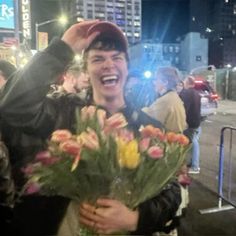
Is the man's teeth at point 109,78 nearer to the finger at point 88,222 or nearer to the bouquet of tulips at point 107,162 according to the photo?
the bouquet of tulips at point 107,162

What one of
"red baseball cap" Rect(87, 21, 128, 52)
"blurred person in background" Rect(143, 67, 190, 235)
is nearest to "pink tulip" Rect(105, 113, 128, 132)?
"red baseball cap" Rect(87, 21, 128, 52)

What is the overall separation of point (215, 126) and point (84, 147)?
1617 centimetres

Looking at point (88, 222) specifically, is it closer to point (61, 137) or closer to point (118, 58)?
point (61, 137)

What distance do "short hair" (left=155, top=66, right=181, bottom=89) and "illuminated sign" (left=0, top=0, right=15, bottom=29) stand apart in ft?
30.5

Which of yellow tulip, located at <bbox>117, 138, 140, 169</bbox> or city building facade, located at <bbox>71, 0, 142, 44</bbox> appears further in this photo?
city building facade, located at <bbox>71, 0, 142, 44</bbox>

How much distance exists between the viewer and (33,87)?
1811 mm

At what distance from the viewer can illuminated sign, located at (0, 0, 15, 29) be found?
1430 centimetres

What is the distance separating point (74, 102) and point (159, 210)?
0.62m

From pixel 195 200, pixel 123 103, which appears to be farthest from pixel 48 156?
pixel 195 200

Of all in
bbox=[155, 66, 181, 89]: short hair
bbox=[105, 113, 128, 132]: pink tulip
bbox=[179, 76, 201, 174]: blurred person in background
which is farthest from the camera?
bbox=[179, 76, 201, 174]: blurred person in background

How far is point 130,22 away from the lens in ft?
200

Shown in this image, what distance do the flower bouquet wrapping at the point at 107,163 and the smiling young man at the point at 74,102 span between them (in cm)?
12

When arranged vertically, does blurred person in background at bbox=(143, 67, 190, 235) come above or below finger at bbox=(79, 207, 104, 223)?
below

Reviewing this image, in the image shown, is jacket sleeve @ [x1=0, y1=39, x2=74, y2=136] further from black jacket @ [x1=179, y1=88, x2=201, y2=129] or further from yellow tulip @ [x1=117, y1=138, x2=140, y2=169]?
black jacket @ [x1=179, y1=88, x2=201, y2=129]
